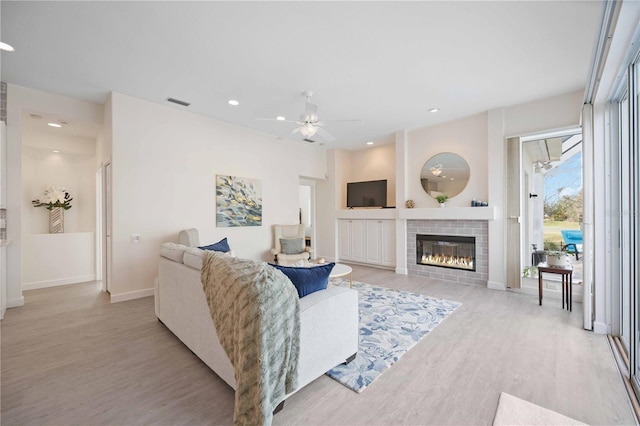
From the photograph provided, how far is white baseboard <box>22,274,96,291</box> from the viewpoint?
14.5ft

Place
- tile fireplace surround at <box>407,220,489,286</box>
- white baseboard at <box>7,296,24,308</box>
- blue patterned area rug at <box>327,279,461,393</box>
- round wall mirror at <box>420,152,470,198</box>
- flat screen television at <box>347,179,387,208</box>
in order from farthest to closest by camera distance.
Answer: flat screen television at <box>347,179,387,208</box> < round wall mirror at <box>420,152,470,198</box> < tile fireplace surround at <box>407,220,489,286</box> < white baseboard at <box>7,296,24,308</box> < blue patterned area rug at <box>327,279,461,393</box>

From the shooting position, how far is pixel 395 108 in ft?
14.1

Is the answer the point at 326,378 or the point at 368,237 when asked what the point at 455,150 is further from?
the point at 326,378

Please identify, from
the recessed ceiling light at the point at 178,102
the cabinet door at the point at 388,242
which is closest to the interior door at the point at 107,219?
the recessed ceiling light at the point at 178,102

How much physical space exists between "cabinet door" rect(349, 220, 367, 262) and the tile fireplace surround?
1156mm

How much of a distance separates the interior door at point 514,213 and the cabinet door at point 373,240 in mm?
2403

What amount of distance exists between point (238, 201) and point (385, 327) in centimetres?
348

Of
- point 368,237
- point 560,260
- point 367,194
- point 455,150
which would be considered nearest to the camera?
point 560,260

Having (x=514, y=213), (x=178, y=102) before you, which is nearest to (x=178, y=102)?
(x=178, y=102)

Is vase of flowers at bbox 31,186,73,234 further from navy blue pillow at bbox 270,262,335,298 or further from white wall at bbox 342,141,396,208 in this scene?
white wall at bbox 342,141,396,208

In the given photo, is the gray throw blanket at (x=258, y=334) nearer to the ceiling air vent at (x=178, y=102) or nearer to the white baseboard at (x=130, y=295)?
the white baseboard at (x=130, y=295)

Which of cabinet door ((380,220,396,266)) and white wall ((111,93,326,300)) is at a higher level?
white wall ((111,93,326,300))

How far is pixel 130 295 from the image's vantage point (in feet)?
12.7

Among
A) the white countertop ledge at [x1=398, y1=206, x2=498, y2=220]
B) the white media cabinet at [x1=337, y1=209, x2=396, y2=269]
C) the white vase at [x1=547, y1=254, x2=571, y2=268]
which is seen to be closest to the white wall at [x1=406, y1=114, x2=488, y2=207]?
the white countertop ledge at [x1=398, y1=206, x2=498, y2=220]
